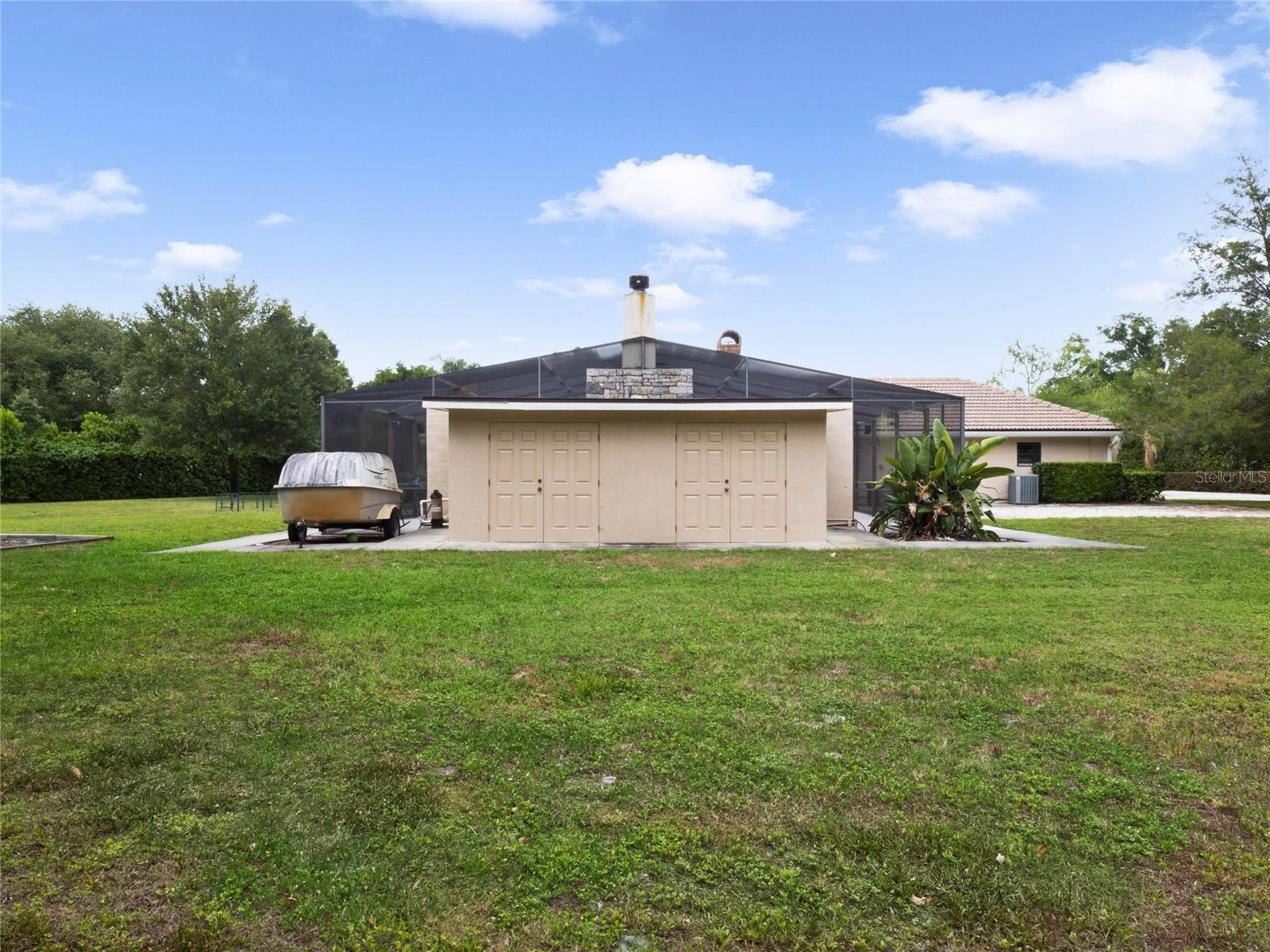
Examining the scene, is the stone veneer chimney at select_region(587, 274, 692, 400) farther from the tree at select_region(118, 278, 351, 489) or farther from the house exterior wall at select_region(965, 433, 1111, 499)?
the tree at select_region(118, 278, 351, 489)

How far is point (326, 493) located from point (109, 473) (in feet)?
79.3

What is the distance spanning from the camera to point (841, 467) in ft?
62.5

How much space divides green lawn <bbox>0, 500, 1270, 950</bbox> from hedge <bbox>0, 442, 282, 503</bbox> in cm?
2819

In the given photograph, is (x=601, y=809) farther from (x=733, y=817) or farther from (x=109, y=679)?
(x=109, y=679)

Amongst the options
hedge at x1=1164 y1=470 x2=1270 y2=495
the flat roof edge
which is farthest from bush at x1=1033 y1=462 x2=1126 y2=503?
the flat roof edge

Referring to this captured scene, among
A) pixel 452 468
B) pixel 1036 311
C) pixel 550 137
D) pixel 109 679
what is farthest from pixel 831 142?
pixel 1036 311

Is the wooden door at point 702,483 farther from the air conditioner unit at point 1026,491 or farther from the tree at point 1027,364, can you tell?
the tree at point 1027,364

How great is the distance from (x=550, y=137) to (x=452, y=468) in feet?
34.0

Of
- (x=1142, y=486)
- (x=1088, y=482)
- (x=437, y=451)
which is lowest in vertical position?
(x=1142, y=486)

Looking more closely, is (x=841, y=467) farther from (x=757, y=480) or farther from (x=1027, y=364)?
(x=1027, y=364)

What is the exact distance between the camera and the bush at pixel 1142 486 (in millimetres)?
25906

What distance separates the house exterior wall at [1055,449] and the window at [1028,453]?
13cm

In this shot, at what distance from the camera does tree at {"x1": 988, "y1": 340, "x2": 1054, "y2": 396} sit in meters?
57.8

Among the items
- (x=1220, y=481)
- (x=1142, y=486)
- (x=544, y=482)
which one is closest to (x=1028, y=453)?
(x=1142, y=486)
